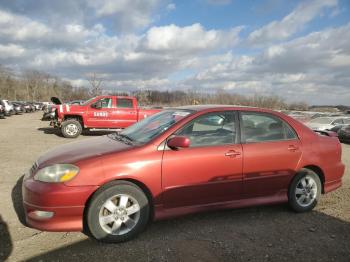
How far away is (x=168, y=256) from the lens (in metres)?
3.71

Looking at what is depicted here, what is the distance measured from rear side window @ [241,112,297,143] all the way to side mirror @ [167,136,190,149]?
983 mm

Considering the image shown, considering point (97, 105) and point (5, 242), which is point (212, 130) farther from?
point (97, 105)

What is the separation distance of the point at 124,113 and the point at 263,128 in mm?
10975

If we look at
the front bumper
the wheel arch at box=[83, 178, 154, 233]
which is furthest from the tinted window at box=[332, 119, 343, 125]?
the front bumper

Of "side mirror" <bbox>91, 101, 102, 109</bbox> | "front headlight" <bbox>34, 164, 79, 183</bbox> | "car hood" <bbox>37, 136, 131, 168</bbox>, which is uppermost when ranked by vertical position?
"side mirror" <bbox>91, 101, 102, 109</bbox>

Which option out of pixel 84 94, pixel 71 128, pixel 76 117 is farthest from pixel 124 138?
pixel 84 94

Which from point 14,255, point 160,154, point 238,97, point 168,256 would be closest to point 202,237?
point 168,256

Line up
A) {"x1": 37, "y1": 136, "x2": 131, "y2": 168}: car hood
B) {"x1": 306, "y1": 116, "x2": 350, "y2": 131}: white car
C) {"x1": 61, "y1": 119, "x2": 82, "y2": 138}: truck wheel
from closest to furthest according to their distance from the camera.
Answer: {"x1": 37, "y1": 136, "x2": 131, "y2": 168}: car hood, {"x1": 61, "y1": 119, "x2": 82, "y2": 138}: truck wheel, {"x1": 306, "y1": 116, "x2": 350, "y2": 131}: white car

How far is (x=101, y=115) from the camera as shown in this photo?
50.1 feet

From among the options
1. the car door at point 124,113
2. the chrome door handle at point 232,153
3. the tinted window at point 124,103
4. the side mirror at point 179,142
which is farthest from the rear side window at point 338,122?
the side mirror at point 179,142

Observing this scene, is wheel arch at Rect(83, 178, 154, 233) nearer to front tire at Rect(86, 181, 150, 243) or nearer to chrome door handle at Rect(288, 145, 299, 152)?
front tire at Rect(86, 181, 150, 243)

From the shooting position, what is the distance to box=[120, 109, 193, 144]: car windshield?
4.55 m

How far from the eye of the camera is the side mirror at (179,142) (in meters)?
4.18

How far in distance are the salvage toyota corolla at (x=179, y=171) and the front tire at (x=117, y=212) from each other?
0.04 feet
